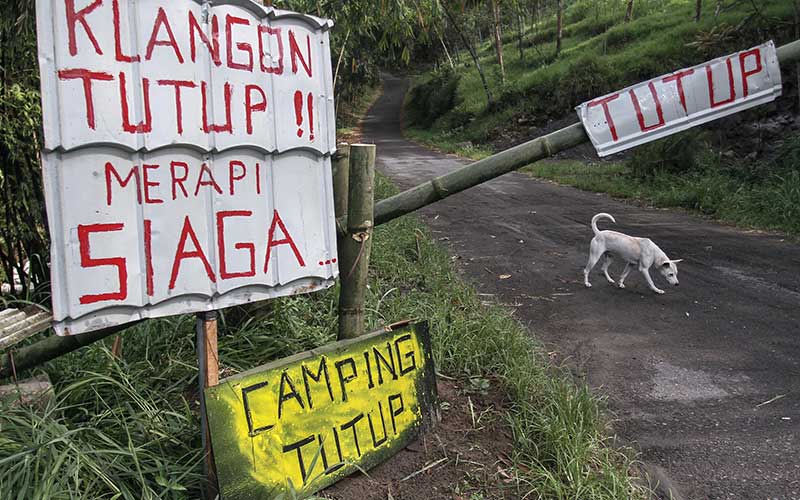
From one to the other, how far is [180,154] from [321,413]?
1.04m

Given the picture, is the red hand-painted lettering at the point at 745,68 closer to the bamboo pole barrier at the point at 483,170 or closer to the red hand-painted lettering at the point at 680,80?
the bamboo pole barrier at the point at 483,170

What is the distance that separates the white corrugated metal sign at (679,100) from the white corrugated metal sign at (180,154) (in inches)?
49.5

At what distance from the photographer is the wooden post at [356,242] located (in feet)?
8.45

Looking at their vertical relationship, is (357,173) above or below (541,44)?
below

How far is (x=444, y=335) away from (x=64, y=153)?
2.31m

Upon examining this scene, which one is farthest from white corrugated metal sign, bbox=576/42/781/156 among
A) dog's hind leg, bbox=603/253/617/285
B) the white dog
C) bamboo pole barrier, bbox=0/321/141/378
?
dog's hind leg, bbox=603/253/617/285

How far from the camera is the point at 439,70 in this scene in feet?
106

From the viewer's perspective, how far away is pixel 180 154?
6.32 ft

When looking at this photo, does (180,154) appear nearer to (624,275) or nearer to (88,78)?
(88,78)

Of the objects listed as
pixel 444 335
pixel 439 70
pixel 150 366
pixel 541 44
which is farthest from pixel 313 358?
pixel 439 70

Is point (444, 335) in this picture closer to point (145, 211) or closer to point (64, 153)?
point (145, 211)

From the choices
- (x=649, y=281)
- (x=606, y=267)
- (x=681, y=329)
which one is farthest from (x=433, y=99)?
(x=681, y=329)

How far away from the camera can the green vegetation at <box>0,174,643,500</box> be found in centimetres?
208

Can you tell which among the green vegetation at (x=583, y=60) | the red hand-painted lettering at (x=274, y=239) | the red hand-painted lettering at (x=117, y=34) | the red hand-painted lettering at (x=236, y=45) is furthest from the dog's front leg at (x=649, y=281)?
the green vegetation at (x=583, y=60)
